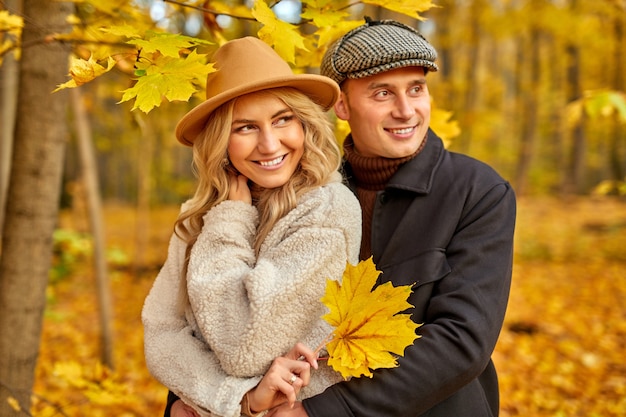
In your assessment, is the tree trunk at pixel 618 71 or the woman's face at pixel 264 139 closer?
the woman's face at pixel 264 139

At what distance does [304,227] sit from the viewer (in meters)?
1.62

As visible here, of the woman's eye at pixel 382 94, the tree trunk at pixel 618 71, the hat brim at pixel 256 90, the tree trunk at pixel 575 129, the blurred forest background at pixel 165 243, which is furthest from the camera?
the tree trunk at pixel 575 129

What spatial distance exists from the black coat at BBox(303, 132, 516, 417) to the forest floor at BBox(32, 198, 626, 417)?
1.46 m

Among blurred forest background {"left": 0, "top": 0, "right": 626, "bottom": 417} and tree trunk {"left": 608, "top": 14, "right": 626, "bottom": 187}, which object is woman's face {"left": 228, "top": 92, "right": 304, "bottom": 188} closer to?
blurred forest background {"left": 0, "top": 0, "right": 626, "bottom": 417}

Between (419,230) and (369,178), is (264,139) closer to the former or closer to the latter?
(369,178)

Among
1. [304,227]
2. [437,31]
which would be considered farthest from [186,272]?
[437,31]

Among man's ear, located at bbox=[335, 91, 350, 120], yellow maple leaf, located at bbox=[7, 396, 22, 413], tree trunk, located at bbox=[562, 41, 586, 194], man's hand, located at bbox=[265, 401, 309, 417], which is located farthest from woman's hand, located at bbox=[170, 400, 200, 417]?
tree trunk, located at bbox=[562, 41, 586, 194]

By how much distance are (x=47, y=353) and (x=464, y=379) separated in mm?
5843

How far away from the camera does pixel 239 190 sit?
5.95 ft

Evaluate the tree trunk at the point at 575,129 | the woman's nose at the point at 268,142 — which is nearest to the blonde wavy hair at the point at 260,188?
the woman's nose at the point at 268,142

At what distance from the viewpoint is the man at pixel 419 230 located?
1.52 metres

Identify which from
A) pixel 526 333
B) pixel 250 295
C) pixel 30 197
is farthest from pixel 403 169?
pixel 526 333

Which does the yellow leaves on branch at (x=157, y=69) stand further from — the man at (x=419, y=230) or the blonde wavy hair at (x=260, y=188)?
the man at (x=419, y=230)

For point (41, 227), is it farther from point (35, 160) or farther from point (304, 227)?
point (304, 227)
